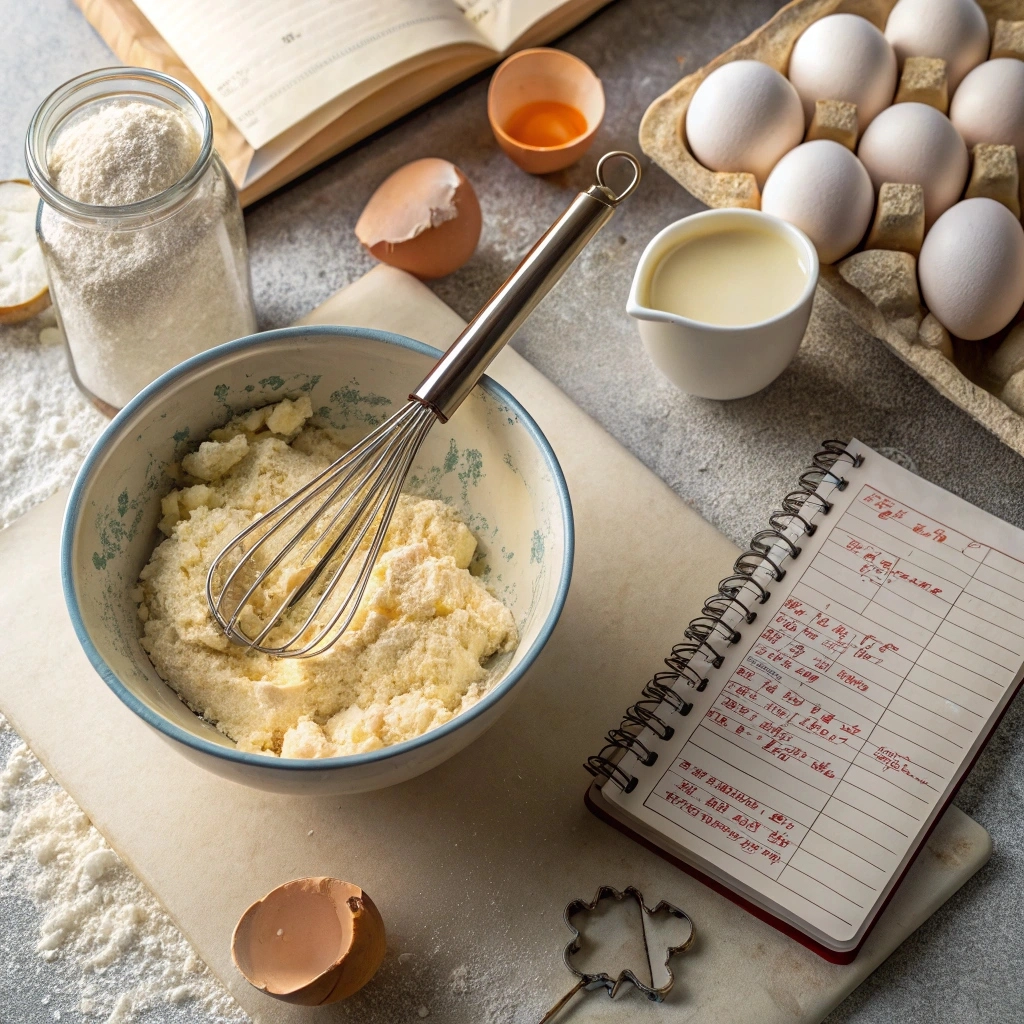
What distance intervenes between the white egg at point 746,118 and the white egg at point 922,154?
0.07m

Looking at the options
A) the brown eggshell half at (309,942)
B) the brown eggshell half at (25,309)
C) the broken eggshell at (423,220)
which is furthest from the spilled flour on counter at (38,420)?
the brown eggshell half at (309,942)

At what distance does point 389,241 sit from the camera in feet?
3.09

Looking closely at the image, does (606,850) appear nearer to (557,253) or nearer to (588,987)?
(588,987)

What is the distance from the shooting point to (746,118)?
903 millimetres

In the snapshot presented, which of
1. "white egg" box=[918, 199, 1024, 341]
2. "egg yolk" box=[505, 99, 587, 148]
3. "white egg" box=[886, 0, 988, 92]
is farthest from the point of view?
"egg yolk" box=[505, 99, 587, 148]

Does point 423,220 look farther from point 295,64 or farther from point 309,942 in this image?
point 309,942

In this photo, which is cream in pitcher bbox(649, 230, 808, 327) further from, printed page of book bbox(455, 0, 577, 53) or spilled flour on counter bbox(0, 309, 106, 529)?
spilled flour on counter bbox(0, 309, 106, 529)

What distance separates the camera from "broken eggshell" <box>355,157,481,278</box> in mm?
932

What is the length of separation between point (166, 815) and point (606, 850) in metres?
0.33

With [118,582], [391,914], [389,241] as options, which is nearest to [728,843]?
[391,914]

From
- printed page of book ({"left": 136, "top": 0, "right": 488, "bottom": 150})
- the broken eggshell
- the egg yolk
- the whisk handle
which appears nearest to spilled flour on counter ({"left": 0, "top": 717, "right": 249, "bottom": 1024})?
the whisk handle

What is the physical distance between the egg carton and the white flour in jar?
0.41 metres

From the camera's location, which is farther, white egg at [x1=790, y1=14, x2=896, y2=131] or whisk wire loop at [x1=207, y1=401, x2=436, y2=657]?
white egg at [x1=790, y1=14, x2=896, y2=131]

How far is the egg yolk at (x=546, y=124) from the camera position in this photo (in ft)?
3.50
